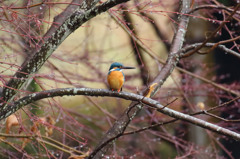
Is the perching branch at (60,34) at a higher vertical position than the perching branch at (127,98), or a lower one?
higher

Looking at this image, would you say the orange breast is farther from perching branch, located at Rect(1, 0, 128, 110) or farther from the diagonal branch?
perching branch, located at Rect(1, 0, 128, 110)

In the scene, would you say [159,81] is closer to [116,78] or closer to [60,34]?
[116,78]

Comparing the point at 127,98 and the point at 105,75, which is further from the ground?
the point at 105,75

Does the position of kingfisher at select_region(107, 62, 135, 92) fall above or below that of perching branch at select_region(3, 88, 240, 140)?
above

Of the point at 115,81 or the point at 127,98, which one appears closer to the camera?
the point at 127,98

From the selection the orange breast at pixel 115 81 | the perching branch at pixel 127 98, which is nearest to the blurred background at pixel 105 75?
the perching branch at pixel 127 98

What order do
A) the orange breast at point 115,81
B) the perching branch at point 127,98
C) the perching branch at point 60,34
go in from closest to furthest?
the perching branch at point 127,98 < the perching branch at point 60,34 < the orange breast at point 115,81

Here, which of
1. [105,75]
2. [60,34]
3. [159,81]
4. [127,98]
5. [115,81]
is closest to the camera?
[127,98]

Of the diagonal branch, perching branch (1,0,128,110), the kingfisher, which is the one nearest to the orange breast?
the kingfisher

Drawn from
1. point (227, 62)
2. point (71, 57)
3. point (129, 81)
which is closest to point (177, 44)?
point (71, 57)

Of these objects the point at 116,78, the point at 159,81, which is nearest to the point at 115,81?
the point at 116,78

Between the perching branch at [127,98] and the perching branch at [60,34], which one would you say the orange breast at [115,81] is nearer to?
the perching branch at [127,98]

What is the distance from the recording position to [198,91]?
5.94 metres

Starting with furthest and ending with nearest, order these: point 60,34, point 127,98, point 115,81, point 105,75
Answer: point 105,75 → point 115,81 → point 60,34 → point 127,98
